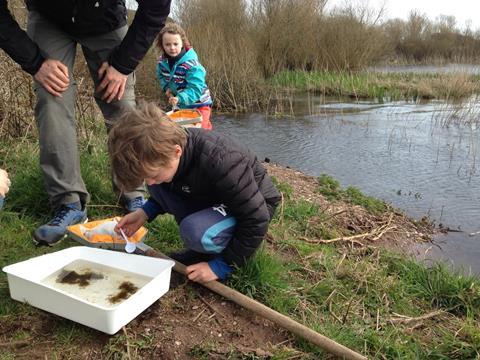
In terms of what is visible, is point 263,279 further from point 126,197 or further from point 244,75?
point 244,75

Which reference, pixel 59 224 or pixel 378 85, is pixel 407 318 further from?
pixel 378 85

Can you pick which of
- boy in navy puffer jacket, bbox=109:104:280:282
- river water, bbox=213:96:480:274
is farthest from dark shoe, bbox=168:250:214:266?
river water, bbox=213:96:480:274

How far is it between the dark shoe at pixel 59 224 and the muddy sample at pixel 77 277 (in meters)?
0.46

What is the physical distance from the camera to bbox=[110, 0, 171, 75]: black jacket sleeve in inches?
107

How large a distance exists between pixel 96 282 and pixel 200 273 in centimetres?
51

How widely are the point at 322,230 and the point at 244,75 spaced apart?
8.94 m

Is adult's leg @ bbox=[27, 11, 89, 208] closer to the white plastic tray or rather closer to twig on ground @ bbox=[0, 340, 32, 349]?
the white plastic tray

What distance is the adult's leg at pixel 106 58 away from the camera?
2.99 meters

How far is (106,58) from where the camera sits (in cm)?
302

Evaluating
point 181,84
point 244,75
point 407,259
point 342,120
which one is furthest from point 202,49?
point 407,259

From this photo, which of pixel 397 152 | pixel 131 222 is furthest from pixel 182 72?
pixel 397 152

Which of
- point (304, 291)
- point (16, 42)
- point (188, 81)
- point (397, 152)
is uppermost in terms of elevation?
point (16, 42)

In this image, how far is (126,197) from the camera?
3264mm

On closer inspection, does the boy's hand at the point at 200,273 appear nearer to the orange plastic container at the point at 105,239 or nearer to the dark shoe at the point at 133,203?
the orange plastic container at the point at 105,239
